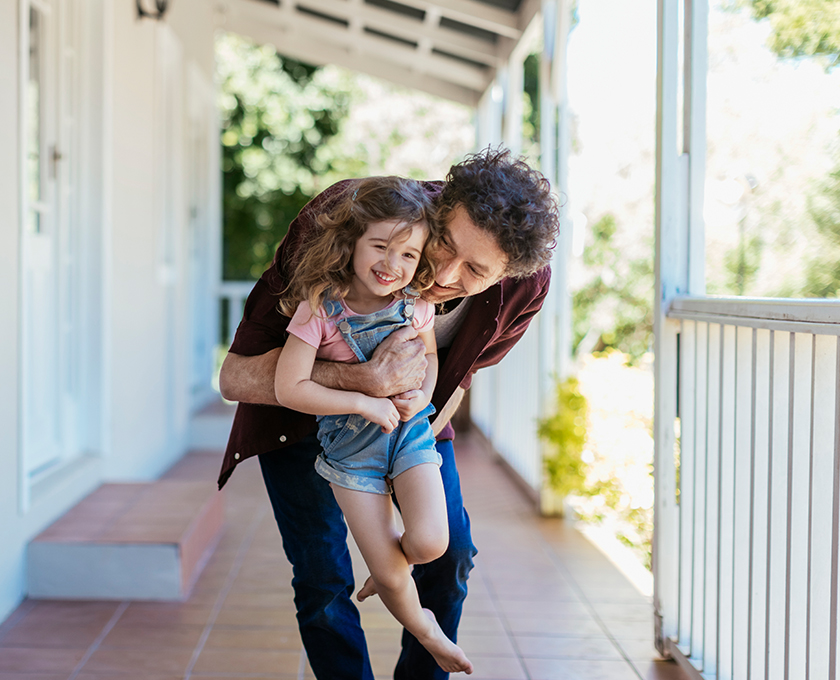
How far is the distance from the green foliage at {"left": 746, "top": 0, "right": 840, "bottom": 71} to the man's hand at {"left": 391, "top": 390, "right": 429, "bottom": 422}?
3.74 feet

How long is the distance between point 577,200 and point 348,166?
7705 mm

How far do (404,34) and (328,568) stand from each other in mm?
4356

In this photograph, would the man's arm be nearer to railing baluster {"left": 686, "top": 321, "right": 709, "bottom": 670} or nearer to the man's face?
the man's face

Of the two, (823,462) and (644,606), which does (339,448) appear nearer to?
(823,462)

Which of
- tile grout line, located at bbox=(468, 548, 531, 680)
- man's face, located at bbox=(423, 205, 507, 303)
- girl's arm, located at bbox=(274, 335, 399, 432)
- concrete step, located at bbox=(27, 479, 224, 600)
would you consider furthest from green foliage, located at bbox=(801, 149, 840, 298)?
concrete step, located at bbox=(27, 479, 224, 600)

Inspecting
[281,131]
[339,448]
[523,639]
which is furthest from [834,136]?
[281,131]

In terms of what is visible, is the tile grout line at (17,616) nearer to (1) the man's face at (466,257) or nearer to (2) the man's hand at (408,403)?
(2) the man's hand at (408,403)

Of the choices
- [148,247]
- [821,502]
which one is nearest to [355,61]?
[148,247]

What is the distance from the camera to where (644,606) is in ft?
9.25

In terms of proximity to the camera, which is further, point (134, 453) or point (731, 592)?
point (134, 453)

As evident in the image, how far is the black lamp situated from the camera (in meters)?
4.01

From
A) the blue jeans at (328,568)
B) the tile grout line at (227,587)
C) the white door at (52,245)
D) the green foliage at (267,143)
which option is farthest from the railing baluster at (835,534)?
the green foliage at (267,143)

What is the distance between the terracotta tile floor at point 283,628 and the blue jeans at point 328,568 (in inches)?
22.5

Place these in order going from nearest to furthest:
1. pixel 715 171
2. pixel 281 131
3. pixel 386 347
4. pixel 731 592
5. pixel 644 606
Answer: pixel 386 347, pixel 731 592, pixel 715 171, pixel 644 606, pixel 281 131
